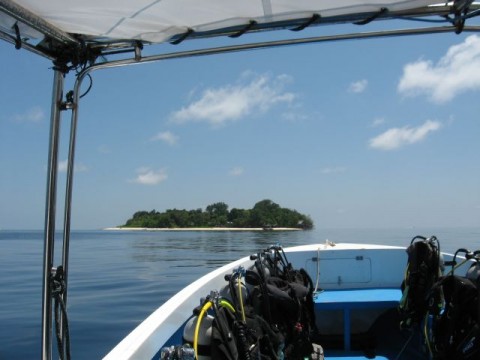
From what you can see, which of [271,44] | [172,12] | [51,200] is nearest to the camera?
[172,12]

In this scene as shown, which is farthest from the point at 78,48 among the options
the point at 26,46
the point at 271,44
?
the point at 271,44

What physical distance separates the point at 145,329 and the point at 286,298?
0.89 meters

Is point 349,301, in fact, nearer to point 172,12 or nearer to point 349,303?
point 349,303

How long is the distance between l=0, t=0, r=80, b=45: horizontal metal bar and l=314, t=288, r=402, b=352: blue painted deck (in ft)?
8.75

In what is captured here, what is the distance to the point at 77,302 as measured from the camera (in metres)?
8.61

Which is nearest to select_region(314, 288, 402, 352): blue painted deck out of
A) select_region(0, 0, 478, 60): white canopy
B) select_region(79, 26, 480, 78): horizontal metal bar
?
select_region(79, 26, 480, 78): horizontal metal bar

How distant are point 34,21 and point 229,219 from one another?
91113mm

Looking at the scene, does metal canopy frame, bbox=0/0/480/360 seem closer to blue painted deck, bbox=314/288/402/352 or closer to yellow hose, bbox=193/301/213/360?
yellow hose, bbox=193/301/213/360

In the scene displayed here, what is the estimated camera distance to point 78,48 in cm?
189

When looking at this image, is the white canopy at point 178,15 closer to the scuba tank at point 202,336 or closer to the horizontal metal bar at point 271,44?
the horizontal metal bar at point 271,44

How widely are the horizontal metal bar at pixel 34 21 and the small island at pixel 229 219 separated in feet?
279

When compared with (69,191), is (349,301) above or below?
below

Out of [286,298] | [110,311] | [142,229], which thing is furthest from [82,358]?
[142,229]

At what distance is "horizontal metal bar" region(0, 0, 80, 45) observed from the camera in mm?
1455
